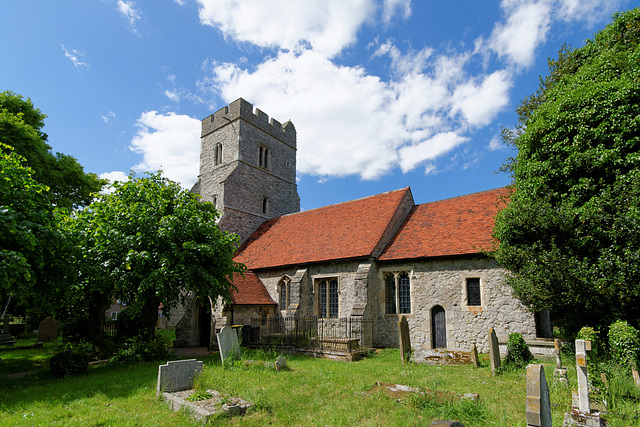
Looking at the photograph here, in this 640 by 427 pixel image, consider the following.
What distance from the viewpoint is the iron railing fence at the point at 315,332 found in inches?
546

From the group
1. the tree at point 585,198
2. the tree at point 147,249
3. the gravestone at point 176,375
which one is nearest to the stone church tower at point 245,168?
the tree at point 147,249

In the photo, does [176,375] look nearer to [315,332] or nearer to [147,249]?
[147,249]

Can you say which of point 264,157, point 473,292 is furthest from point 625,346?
point 264,157

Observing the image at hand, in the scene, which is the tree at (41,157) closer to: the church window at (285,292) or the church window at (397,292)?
the church window at (285,292)

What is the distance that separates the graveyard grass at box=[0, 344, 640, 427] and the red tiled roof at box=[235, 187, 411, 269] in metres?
6.72

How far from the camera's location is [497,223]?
12.5m

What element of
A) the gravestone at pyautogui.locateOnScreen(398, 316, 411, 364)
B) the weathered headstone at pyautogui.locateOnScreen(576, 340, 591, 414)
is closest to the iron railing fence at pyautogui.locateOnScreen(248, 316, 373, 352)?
the gravestone at pyautogui.locateOnScreen(398, 316, 411, 364)

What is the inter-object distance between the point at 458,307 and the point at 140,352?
11.9 metres

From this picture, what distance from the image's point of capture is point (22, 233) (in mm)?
7734

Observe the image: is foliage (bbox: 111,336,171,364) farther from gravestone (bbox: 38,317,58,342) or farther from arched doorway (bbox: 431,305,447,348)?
gravestone (bbox: 38,317,58,342)

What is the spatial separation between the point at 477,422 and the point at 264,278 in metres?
14.7

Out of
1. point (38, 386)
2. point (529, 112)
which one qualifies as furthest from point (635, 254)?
point (38, 386)

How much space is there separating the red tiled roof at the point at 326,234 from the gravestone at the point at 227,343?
21.2 feet

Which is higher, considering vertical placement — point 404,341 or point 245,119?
point 245,119
